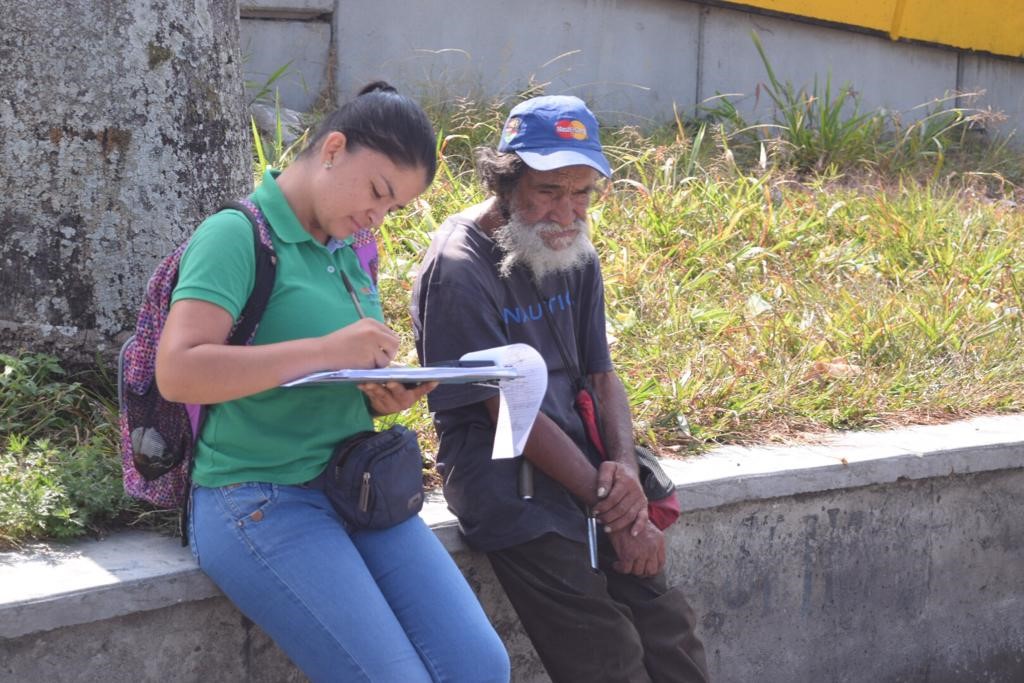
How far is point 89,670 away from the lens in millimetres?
2662

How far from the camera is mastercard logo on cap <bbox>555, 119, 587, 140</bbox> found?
10.7 ft

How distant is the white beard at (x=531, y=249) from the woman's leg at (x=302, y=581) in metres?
0.88

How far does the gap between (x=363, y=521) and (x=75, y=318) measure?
1.33 m

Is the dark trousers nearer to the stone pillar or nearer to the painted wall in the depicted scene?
the stone pillar

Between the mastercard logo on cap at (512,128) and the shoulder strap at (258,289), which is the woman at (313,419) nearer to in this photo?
the shoulder strap at (258,289)

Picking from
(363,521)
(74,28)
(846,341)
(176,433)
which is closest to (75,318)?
(74,28)

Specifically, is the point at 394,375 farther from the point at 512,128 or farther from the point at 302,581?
the point at 512,128

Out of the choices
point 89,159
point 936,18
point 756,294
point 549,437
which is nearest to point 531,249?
point 549,437

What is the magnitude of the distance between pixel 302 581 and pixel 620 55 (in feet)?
19.7

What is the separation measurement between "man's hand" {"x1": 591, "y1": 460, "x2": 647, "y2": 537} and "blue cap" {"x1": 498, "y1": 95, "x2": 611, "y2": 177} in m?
0.74

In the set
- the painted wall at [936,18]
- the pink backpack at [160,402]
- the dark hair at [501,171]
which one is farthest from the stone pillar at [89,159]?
the painted wall at [936,18]

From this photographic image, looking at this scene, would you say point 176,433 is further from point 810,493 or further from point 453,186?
point 453,186

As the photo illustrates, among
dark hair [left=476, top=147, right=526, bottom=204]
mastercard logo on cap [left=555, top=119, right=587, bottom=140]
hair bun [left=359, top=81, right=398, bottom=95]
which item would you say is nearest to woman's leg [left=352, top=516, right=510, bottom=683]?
hair bun [left=359, top=81, right=398, bottom=95]

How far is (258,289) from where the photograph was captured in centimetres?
251
